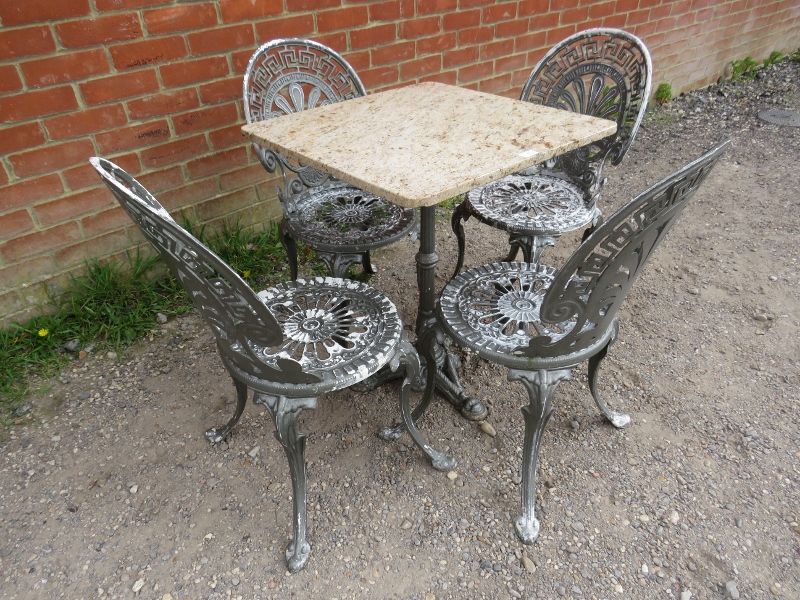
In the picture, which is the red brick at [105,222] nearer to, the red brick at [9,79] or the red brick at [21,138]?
the red brick at [21,138]

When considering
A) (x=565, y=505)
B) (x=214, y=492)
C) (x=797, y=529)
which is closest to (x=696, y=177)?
(x=565, y=505)

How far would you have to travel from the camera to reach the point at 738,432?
2080 mm

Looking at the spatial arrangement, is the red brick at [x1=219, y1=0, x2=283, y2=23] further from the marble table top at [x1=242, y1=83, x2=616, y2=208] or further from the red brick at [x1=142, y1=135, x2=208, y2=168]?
the marble table top at [x1=242, y1=83, x2=616, y2=208]

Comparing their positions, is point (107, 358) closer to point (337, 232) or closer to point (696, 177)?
point (337, 232)

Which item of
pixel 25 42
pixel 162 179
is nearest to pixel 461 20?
pixel 162 179

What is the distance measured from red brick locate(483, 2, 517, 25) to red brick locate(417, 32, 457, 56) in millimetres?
294

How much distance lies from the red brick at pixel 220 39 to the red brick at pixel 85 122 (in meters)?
0.46

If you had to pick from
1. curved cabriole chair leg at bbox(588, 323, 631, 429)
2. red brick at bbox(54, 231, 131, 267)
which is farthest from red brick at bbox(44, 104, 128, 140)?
curved cabriole chair leg at bbox(588, 323, 631, 429)

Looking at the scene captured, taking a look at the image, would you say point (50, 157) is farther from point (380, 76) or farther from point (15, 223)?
point (380, 76)

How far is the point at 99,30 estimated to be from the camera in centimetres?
225

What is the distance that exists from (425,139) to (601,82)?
1.11 m

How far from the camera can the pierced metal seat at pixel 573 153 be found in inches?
86.0

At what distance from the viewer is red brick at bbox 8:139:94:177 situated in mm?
2262

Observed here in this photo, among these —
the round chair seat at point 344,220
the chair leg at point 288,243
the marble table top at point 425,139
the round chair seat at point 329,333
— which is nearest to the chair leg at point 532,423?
the round chair seat at point 329,333
